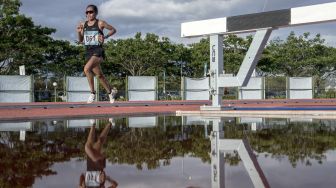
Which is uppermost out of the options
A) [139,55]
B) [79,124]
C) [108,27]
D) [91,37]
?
[139,55]

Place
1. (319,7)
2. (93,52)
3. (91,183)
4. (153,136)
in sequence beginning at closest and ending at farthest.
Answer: (91,183) → (153,136) → (93,52) → (319,7)

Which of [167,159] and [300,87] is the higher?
[300,87]

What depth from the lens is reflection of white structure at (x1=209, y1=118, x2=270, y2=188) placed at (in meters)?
2.96

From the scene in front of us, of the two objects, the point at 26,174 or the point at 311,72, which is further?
the point at 311,72

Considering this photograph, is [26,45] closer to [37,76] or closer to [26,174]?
[37,76]

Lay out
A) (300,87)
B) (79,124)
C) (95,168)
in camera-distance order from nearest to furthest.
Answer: (95,168), (79,124), (300,87)

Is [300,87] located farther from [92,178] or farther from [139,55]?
[92,178]

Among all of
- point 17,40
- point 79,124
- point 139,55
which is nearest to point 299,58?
point 139,55

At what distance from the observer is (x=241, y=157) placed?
4.06m

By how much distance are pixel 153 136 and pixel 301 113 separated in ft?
21.7

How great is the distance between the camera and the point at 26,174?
324cm

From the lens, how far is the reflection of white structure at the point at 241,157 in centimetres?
296

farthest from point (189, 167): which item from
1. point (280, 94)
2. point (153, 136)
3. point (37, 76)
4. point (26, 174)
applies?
point (37, 76)

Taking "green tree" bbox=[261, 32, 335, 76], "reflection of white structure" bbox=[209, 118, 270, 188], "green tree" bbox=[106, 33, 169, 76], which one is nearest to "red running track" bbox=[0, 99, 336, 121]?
"reflection of white structure" bbox=[209, 118, 270, 188]
